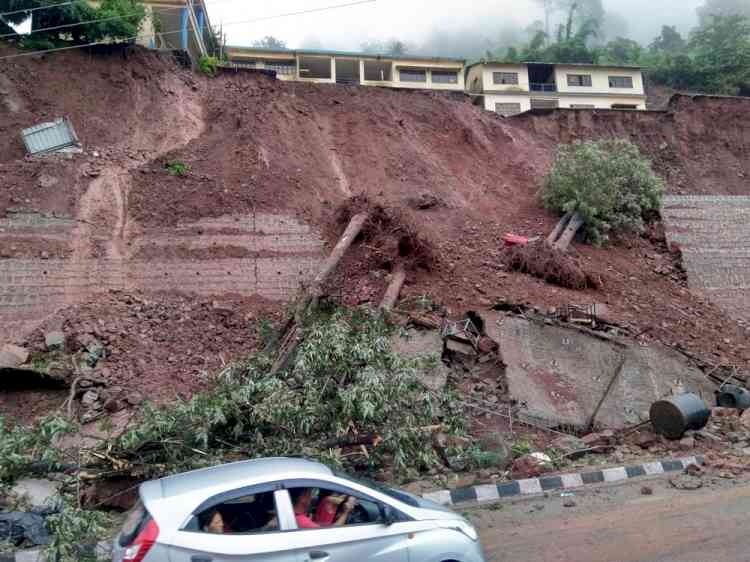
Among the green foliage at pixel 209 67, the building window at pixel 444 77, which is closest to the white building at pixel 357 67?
the building window at pixel 444 77

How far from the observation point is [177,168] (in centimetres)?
1526

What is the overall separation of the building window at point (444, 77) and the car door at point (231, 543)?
34.9m

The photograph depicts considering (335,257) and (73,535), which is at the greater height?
(335,257)

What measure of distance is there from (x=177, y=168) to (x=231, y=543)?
504 inches

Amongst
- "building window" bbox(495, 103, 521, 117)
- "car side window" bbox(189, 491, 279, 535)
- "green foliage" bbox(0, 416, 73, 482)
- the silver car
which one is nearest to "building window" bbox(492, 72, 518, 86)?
"building window" bbox(495, 103, 521, 117)

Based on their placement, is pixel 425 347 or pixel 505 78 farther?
pixel 505 78

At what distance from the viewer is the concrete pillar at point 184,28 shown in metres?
22.0

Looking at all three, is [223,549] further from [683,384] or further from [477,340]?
[683,384]

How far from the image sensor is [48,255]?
12.4 meters

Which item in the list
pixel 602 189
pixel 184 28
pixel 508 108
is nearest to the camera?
pixel 602 189

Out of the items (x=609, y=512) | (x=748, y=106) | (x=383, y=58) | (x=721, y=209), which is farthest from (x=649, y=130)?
(x=609, y=512)

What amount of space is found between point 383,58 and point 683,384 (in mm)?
28559

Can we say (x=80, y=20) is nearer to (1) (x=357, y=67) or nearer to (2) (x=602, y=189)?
(2) (x=602, y=189)

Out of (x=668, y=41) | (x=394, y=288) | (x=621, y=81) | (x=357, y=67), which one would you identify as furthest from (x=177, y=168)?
(x=668, y=41)
